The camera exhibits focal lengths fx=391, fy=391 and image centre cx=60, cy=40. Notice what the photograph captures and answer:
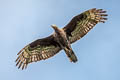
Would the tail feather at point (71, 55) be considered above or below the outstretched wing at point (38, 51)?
below

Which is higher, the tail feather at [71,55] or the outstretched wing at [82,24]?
the outstretched wing at [82,24]

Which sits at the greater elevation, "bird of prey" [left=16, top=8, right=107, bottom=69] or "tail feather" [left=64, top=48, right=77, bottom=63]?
"bird of prey" [left=16, top=8, right=107, bottom=69]

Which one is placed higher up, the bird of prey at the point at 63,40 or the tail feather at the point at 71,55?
the bird of prey at the point at 63,40

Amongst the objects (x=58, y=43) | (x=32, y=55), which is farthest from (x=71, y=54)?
(x=32, y=55)

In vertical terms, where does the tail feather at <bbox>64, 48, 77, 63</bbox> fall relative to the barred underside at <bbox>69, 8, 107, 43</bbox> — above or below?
below

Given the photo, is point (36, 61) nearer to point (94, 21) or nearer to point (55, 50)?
point (55, 50)

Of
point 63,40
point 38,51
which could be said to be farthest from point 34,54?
point 63,40

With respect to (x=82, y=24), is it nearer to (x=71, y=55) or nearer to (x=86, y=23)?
(x=86, y=23)
